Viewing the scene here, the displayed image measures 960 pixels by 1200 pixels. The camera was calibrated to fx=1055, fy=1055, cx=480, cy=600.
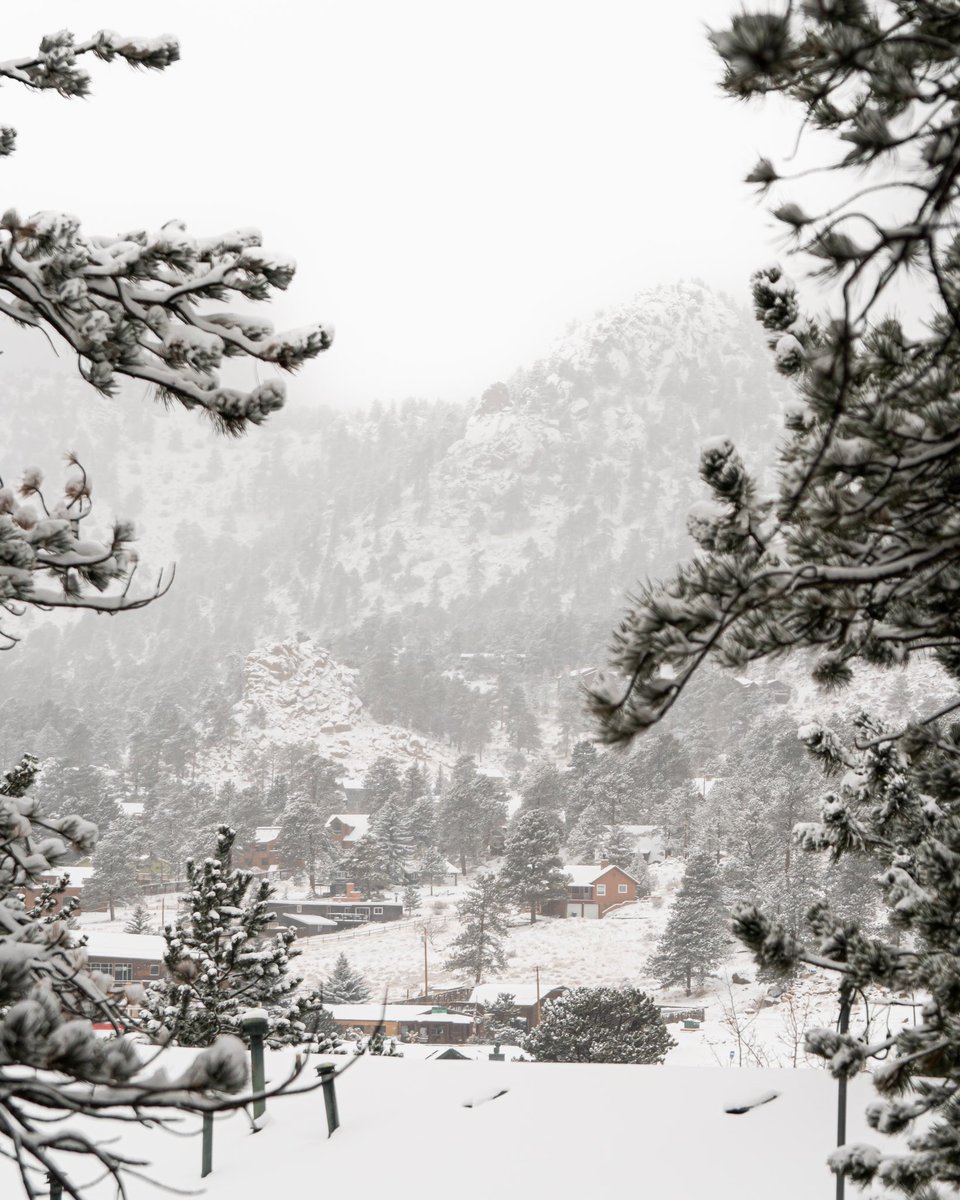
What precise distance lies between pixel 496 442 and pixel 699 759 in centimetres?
10898

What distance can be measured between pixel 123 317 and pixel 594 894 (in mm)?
40070

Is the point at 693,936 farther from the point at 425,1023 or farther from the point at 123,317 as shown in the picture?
the point at 123,317

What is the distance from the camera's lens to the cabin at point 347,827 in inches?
2040

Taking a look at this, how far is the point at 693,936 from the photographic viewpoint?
107 feet

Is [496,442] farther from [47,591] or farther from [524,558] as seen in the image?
[47,591]

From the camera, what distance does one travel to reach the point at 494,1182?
5059 millimetres

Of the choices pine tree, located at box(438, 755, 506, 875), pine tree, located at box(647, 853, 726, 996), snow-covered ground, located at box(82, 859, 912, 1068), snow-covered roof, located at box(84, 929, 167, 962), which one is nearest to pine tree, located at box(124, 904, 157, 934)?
snow-covered roof, located at box(84, 929, 167, 962)

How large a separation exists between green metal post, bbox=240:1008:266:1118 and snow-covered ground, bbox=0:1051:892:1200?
14 centimetres

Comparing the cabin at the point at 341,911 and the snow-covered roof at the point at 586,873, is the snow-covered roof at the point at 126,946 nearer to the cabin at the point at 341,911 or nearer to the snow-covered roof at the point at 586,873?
the cabin at the point at 341,911

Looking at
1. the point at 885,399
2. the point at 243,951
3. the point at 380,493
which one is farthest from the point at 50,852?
the point at 380,493

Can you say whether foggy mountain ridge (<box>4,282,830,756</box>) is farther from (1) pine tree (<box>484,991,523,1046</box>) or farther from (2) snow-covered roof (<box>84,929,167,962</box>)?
(1) pine tree (<box>484,991,523,1046</box>)

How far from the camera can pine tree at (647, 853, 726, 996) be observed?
3238cm

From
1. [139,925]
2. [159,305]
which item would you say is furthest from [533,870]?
[159,305]

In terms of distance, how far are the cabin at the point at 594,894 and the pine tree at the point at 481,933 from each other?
2.65m
